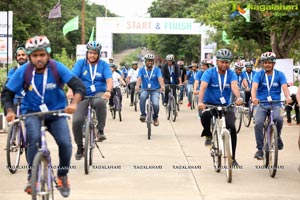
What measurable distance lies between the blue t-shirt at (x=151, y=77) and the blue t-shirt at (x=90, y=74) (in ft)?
15.6

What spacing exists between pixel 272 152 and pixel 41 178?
15.4 feet

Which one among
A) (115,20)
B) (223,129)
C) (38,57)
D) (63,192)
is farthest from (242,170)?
(115,20)

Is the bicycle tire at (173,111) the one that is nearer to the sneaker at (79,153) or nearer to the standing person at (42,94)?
the sneaker at (79,153)

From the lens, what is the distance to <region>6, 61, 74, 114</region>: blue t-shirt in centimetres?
704

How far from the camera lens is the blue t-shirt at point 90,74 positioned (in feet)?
35.2

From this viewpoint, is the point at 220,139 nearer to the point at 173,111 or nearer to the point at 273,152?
the point at 273,152

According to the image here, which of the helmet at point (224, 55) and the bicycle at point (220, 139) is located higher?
the helmet at point (224, 55)

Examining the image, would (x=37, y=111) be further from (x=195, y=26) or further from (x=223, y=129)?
(x=195, y=26)

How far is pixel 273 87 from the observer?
10.4 meters

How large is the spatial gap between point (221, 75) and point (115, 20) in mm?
35549

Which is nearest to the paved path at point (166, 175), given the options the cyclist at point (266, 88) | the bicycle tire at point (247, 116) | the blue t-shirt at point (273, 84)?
the cyclist at point (266, 88)

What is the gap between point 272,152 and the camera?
1013 centimetres

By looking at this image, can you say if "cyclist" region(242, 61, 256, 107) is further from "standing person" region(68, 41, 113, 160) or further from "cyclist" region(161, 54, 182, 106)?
"standing person" region(68, 41, 113, 160)

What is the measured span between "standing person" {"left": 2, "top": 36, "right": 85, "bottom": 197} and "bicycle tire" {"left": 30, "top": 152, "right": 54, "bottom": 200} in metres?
0.49
